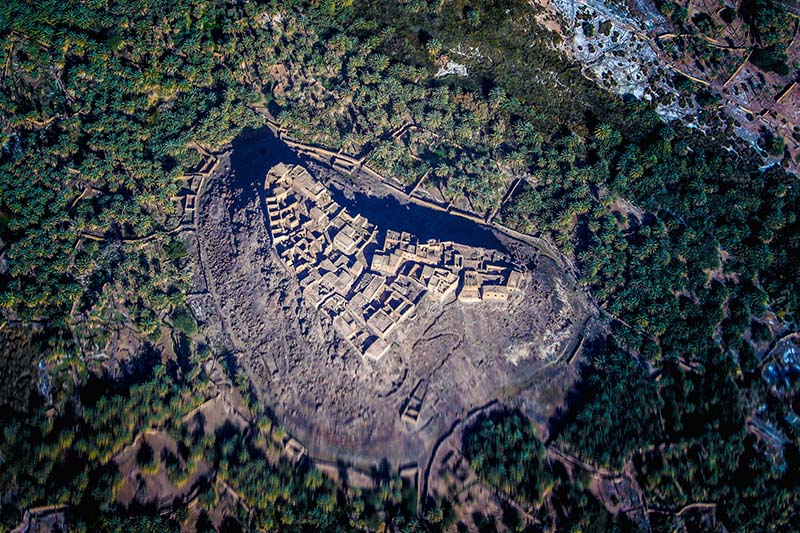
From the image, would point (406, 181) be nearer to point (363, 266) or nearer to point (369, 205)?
point (369, 205)

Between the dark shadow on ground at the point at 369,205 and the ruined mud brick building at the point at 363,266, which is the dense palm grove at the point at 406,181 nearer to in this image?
the dark shadow on ground at the point at 369,205

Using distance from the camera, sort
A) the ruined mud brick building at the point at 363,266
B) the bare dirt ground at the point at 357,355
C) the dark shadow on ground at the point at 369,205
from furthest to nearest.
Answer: the dark shadow on ground at the point at 369,205 < the ruined mud brick building at the point at 363,266 < the bare dirt ground at the point at 357,355

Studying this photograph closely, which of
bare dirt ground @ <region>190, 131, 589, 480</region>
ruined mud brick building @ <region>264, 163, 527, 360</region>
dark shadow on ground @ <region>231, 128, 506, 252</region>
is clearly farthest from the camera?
dark shadow on ground @ <region>231, 128, 506, 252</region>

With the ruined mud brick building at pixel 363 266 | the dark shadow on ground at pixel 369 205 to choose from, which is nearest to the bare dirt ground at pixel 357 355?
the ruined mud brick building at pixel 363 266

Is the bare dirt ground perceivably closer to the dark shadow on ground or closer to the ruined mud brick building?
the ruined mud brick building

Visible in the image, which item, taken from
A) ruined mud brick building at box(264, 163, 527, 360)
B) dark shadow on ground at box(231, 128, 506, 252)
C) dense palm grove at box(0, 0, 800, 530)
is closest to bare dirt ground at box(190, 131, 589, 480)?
ruined mud brick building at box(264, 163, 527, 360)

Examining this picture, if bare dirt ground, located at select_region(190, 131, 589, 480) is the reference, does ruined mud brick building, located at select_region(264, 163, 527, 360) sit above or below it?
above
